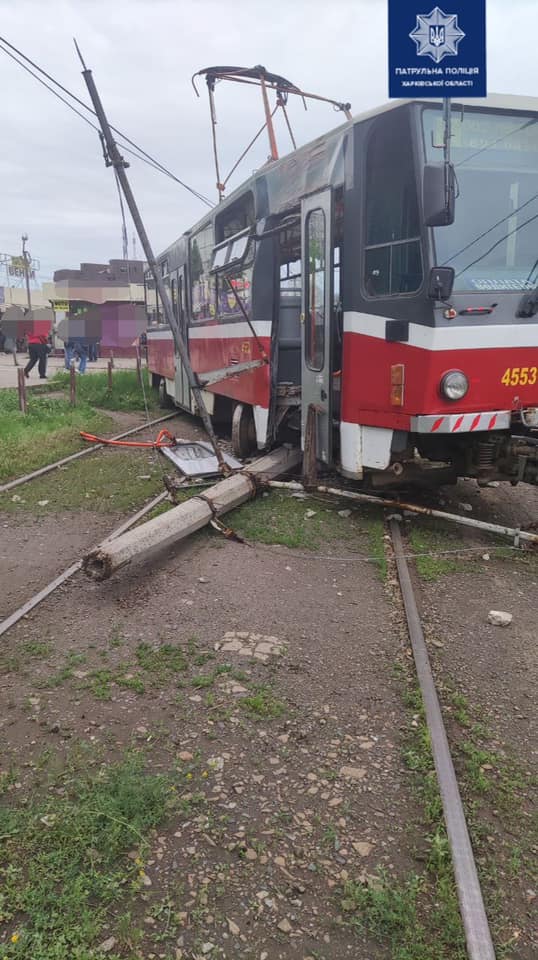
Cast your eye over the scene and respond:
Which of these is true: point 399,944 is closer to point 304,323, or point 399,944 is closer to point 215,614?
point 215,614

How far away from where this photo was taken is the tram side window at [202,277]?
10.3 m

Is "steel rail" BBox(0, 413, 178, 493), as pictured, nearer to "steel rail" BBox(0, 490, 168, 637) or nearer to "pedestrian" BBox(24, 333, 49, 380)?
"steel rail" BBox(0, 490, 168, 637)

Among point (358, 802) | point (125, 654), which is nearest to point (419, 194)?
point (125, 654)

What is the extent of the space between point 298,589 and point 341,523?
164 centimetres

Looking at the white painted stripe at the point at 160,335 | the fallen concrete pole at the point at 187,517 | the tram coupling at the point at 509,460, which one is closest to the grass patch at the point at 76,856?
the fallen concrete pole at the point at 187,517

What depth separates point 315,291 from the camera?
6754mm

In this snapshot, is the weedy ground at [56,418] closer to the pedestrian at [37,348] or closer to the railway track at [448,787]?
the pedestrian at [37,348]

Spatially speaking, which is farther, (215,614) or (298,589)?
(298,589)

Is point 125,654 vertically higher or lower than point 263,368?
lower

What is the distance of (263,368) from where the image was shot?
26.6 ft

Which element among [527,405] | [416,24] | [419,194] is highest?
[416,24]

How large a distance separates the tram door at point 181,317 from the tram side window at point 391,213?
6.36 m

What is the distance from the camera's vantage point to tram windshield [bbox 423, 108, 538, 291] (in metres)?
5.42

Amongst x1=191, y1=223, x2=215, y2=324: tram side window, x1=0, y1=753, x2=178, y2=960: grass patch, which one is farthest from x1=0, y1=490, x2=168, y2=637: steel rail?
x1=191, y1=223, x2=215, y2=324: tram side window
